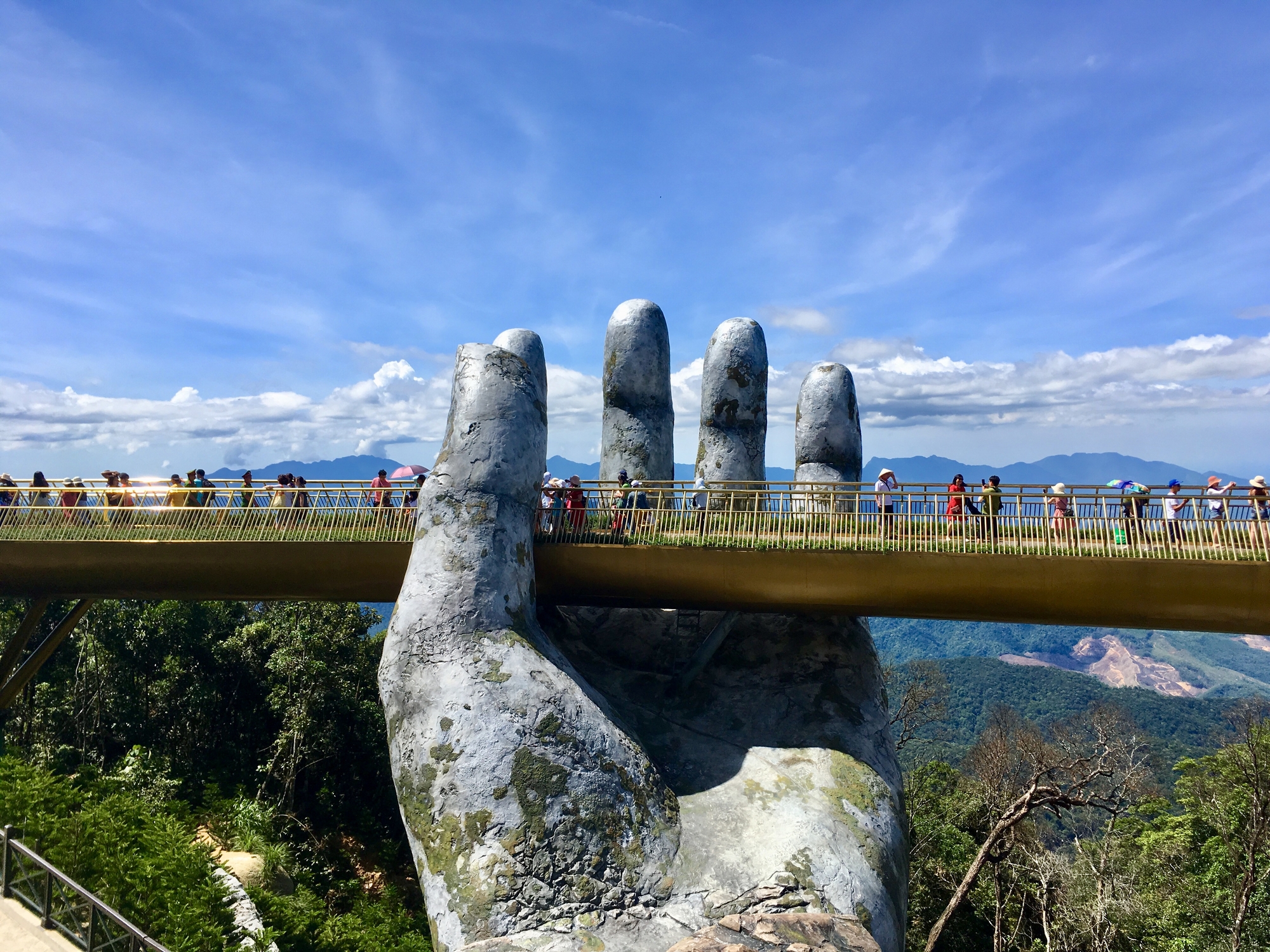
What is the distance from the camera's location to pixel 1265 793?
72.4 feet

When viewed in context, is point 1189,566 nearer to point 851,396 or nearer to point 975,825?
point 851,396

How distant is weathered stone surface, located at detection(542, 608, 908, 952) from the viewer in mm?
10789

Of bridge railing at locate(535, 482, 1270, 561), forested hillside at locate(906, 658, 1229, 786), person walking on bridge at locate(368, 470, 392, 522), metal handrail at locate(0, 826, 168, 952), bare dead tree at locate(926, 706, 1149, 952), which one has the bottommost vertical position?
forested hillside at locate(906, 658, 1229, 786)

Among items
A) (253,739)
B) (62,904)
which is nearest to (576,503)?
(62,904)

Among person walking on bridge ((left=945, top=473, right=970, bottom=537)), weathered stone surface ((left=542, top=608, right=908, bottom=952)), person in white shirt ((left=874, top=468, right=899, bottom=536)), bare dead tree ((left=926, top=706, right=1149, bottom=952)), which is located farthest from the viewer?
bare dead tree ((left=926, top=706, right=1149, bottom=952))

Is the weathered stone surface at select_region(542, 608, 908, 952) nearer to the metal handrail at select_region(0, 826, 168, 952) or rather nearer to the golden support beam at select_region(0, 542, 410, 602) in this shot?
the golden support beam at select_region(0, 542, 410, 602)

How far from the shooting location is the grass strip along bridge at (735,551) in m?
12.2

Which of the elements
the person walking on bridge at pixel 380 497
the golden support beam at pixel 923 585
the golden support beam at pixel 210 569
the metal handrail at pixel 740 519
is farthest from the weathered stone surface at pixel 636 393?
the golden support beam at pixel 210 569

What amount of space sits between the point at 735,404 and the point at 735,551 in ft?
18.0

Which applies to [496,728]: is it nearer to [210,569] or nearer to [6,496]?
[210,569]

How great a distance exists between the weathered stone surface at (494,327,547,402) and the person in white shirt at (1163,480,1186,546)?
11.0 metres

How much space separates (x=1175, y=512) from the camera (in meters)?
12.5

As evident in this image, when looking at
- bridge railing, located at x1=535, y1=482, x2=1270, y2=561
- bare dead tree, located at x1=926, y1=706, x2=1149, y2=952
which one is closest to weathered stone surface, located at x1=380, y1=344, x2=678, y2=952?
bridge railing, located at x1=535, y1=482, x2=1270, y2=561

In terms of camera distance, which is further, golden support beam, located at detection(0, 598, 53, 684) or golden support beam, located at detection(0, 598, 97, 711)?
golden support beam, located at detection(0, 598, 97, 711)
